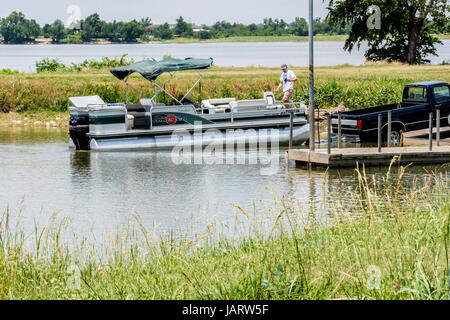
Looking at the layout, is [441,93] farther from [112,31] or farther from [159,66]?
[112,31]

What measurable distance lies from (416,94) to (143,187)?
10479 millimetres

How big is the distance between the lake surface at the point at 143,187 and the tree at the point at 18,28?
156 meters

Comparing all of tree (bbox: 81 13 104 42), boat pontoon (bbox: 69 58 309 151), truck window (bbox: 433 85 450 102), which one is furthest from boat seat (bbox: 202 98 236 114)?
tree (bbox: 81 13 104 42)

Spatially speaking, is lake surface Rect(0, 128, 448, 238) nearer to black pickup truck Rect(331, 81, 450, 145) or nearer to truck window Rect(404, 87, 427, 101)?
black pickup truck Rect(331, 81, 450, 145)

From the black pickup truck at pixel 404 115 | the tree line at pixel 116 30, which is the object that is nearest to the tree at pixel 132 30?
the tree line at pixel 116 30

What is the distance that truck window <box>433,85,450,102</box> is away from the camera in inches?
958

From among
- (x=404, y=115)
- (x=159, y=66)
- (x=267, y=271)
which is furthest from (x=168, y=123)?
(x=267, y=271)

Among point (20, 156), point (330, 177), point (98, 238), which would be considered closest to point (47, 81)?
point (20, 156)

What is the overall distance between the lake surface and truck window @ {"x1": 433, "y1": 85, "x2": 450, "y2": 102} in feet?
16.2

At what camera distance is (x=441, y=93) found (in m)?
24.5

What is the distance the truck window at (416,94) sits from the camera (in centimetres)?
2448

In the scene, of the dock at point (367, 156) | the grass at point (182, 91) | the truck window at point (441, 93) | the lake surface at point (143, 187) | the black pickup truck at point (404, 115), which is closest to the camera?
the lake surface at point (143, 187)

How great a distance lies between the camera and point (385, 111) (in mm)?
23641

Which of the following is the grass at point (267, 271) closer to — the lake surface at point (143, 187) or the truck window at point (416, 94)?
the lake surface at point (143, 187)
